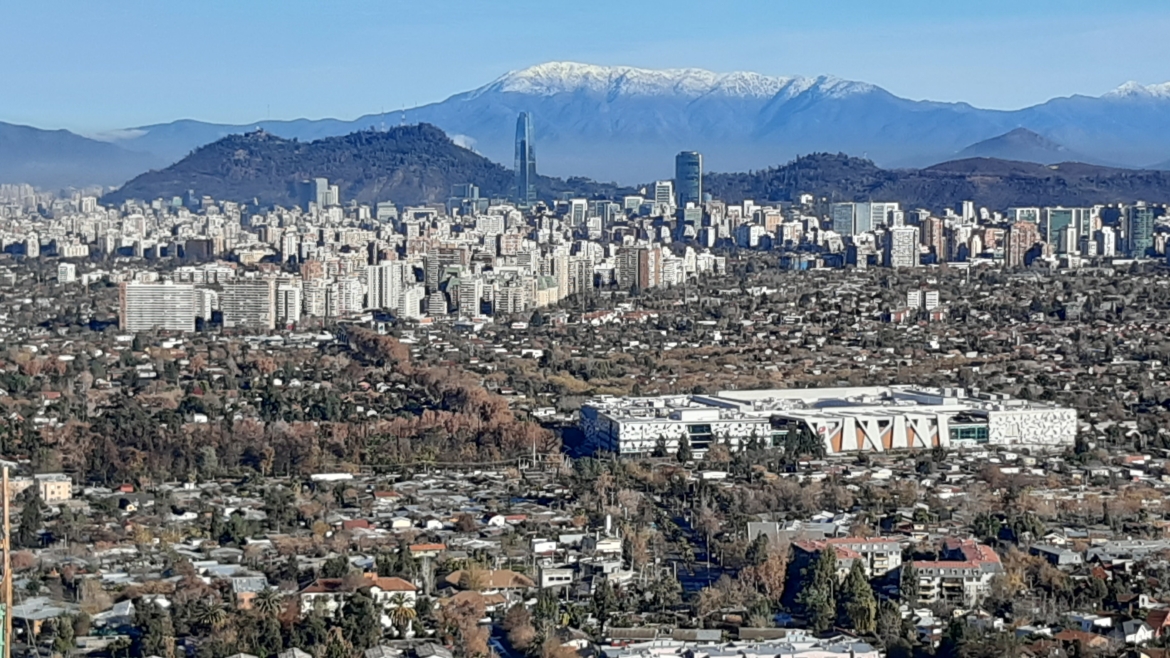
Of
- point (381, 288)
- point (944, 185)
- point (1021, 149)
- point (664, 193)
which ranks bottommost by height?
point (381, 288)

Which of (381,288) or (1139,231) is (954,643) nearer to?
(381,288)

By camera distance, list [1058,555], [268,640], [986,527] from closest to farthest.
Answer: [268,640]
[1058,555]
[986,527]

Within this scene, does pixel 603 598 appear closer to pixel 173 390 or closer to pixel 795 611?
pixel 795 611

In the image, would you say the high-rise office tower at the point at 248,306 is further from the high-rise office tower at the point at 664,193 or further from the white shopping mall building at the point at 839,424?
the high-rise office tower at the point at 664,193

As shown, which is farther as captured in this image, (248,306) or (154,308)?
(248,306)

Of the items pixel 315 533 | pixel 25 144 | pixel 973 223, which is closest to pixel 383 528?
pixel 315 533

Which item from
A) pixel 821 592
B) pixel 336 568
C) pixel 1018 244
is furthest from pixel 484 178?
pixel 821 592

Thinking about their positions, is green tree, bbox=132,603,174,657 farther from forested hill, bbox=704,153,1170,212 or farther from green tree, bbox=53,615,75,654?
forested hill, bbox=704,153,1170,212
